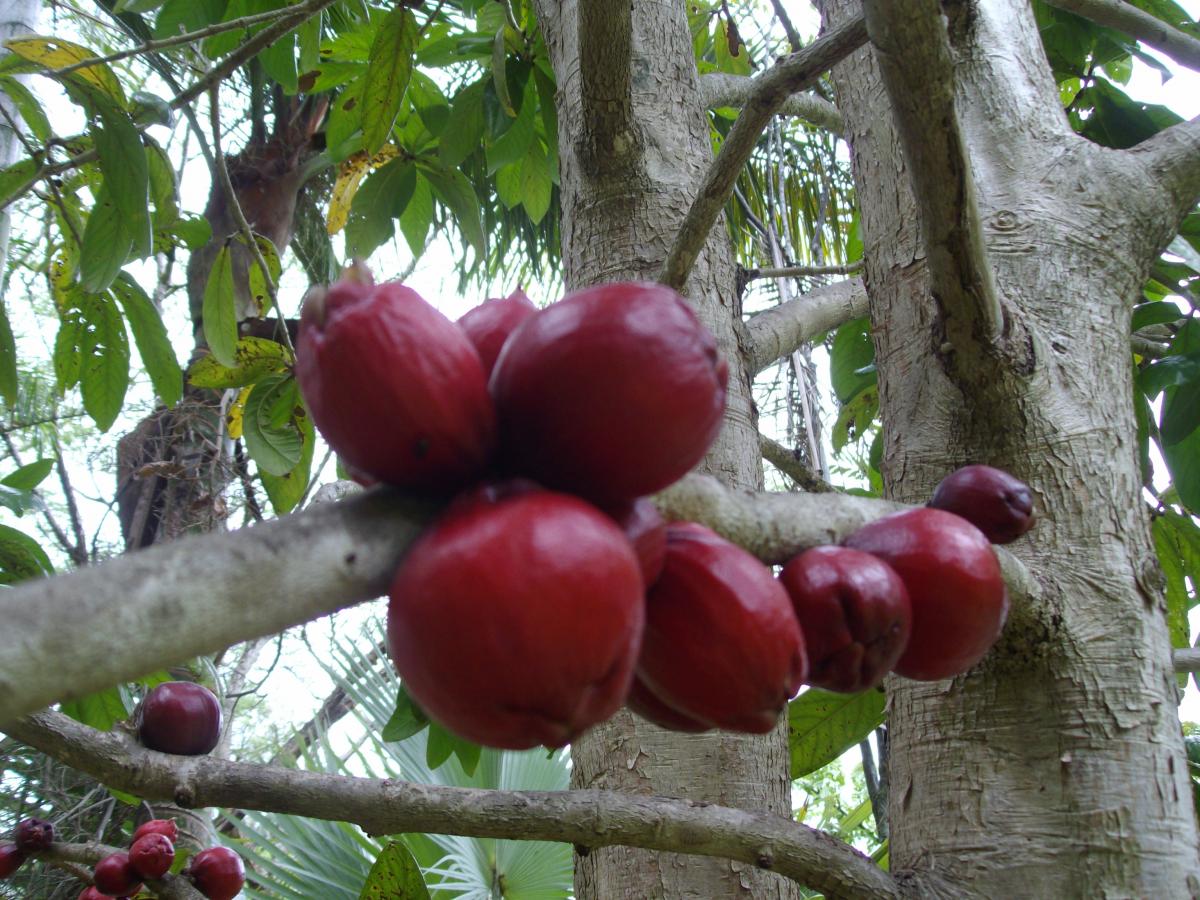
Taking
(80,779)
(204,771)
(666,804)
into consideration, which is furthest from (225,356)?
(80,779)

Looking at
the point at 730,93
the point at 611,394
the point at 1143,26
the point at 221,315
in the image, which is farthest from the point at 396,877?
the point at 730,93

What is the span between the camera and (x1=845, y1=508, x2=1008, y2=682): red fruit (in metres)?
0.75

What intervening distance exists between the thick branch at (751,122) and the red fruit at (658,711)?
0.72 metres

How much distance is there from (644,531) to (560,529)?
0.34 ft

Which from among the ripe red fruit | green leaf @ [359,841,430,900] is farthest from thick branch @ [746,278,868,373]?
the ripe red fruit

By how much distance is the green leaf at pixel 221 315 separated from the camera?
2.07 meters

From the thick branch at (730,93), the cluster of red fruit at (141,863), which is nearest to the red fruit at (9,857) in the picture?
the cluster of red fruit at (141,863)

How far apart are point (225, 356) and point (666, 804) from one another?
146cm

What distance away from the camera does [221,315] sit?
2109 millimetres

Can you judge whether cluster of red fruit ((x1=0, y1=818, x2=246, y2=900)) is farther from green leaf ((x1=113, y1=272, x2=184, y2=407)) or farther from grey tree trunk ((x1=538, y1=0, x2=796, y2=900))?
green leaf ((x1=113, y1=272, x2=184, y2=407))

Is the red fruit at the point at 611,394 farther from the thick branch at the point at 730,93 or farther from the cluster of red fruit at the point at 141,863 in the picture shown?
the thick branch at the point at 730,93

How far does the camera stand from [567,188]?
1754 millimetres

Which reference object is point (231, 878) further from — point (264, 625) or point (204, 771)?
point (264, 625)

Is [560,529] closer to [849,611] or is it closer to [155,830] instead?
[849,611]
